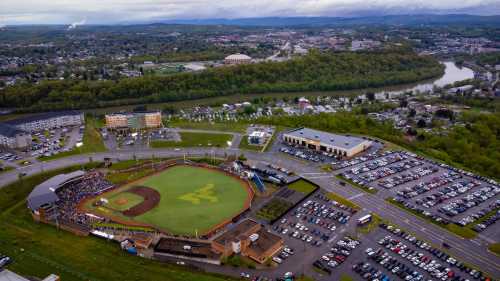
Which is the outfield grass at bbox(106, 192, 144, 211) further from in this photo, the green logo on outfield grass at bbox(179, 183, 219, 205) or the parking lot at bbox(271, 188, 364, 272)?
the parking lot at bbox(271, 188, 364, 272)

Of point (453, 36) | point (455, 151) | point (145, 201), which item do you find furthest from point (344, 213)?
point (453, 36)

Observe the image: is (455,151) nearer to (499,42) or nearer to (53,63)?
(53,63)

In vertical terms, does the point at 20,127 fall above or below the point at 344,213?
above

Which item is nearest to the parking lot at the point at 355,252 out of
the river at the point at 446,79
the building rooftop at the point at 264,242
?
the building rooftop at the point at 264,242

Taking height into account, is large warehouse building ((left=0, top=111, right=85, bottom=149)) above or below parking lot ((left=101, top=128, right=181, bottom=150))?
above

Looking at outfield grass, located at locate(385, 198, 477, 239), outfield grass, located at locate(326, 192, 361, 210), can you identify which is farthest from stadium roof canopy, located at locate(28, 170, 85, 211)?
outfield grass, located at locate(385, 198, 477, 239)

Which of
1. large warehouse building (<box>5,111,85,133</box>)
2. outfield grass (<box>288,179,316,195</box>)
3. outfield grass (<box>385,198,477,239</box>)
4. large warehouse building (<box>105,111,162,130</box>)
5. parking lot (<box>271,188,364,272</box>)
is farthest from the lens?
large warehouse building (<box>105,111,162,130</box>)

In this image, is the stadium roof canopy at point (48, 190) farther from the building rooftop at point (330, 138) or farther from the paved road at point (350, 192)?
the building rooftop at point (330, 138)

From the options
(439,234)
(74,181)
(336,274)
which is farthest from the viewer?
(74,181)
